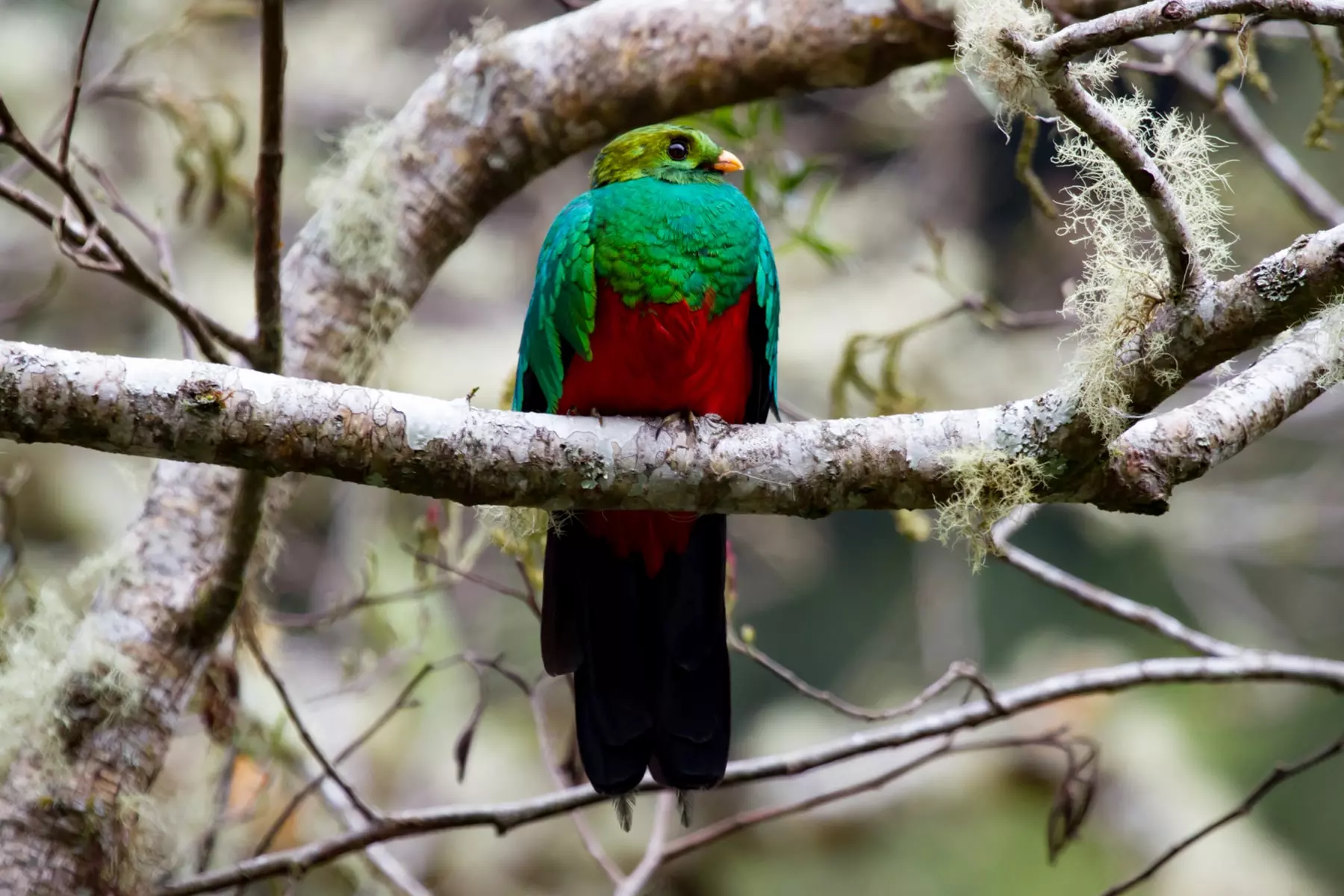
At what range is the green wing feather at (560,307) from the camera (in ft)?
8.82

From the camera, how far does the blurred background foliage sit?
5.42 m

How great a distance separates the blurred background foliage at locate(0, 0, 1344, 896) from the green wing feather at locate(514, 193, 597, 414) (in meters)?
1.00

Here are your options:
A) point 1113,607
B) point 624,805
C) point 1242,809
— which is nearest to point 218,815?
point 624,805

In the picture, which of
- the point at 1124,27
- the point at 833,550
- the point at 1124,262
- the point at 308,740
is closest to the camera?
the point at 1124,27

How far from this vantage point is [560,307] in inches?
107

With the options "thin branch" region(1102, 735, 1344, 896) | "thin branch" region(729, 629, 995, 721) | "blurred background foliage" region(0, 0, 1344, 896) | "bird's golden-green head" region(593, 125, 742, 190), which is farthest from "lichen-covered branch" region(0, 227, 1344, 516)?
"blurred background foliage" region(0, 0, 1344, 896)

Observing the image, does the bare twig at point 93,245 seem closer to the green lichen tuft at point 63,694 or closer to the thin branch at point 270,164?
the thin branch at point 270,164

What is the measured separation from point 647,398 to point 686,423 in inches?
8.4

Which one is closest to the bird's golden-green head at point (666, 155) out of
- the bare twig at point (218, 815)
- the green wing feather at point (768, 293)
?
the green wing feather at point (768, 293)

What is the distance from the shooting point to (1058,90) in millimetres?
1615

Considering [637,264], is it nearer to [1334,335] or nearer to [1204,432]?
[1204,432]

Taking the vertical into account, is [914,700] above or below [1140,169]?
below

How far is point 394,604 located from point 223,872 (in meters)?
2.93

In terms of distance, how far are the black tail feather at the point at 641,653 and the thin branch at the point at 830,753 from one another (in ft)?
0.26
